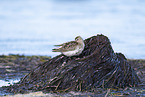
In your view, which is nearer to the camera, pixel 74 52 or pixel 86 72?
pixel 86 72

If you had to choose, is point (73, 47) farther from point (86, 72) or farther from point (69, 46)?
point (86, 72)

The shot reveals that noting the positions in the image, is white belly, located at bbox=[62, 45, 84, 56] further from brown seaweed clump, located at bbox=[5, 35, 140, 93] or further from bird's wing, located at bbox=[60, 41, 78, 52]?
brown seaweed clump, located at bbox=[5, 35, 140, 93]

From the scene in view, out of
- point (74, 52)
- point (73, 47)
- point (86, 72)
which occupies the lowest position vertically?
point (86, 72)

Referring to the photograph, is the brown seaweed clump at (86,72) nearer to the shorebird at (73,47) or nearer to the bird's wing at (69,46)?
the shorebird at (73,47)

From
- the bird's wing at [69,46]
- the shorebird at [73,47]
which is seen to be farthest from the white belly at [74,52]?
the bird's wing at [69,46]

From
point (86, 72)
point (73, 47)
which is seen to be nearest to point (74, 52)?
point (73, 47)

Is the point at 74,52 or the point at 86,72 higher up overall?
the point at 74,52

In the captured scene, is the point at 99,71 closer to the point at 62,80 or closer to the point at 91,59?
the point at 91,59
